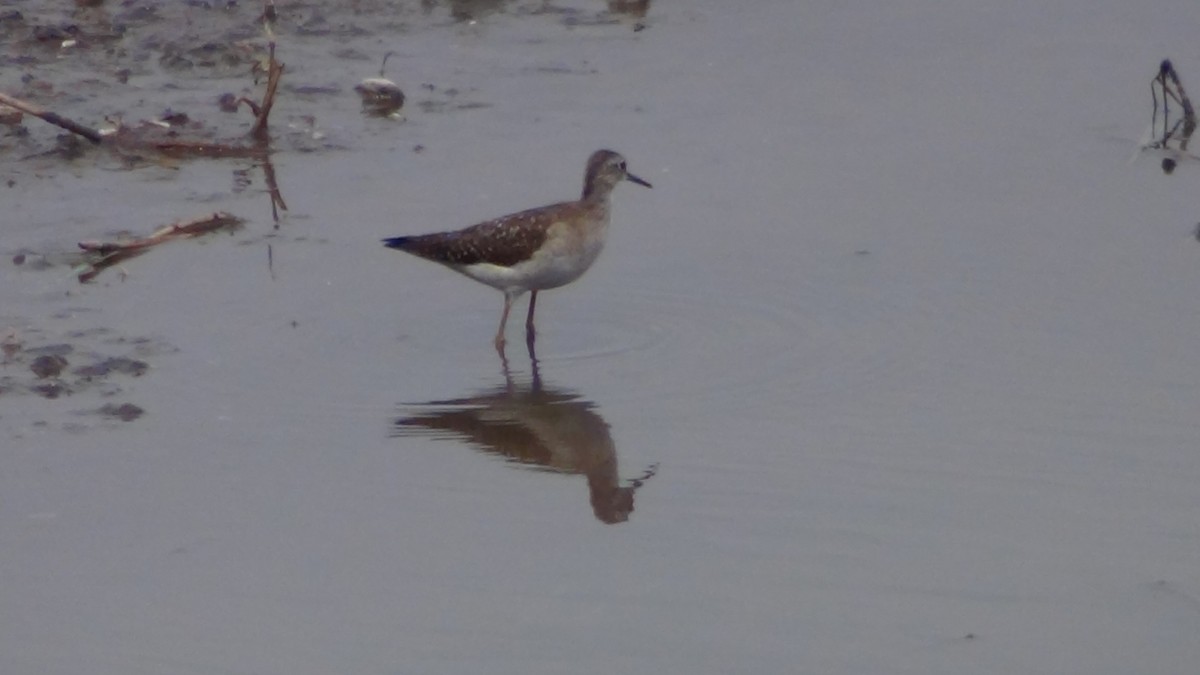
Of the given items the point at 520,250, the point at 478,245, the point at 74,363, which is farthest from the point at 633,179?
the point at 74,363

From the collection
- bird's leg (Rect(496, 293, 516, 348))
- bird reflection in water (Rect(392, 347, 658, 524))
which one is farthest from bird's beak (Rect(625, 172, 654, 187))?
bird reflection in water (Rect(392, 347, 658, 524))

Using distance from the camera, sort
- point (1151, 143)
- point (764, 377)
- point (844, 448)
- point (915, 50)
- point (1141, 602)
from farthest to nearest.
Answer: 1. point (915, 50)
2. point (1151, 143)
3. point (764, 377)
4. point (844, 448)
5. point (1141, 602)

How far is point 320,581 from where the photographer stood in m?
6.77

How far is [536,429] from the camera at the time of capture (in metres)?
8.27

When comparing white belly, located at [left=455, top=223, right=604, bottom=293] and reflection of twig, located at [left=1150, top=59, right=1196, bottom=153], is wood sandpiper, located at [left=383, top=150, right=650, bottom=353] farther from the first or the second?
reflection of twig, located at [left=1150, top=59, right=1196, bottom=153]

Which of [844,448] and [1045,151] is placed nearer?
[844,448]

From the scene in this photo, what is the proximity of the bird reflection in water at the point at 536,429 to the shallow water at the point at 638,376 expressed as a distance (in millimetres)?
21

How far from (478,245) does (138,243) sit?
1.68m

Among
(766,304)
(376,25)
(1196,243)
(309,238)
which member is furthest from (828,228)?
(376,25)

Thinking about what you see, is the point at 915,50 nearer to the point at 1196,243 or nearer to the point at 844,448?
the point at 1196,243

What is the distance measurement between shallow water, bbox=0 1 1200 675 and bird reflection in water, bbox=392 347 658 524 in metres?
0.02

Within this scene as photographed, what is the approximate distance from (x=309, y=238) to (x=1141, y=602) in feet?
16.7

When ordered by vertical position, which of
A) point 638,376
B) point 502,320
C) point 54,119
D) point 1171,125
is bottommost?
point 502,320

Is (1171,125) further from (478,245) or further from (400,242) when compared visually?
(400,242)
